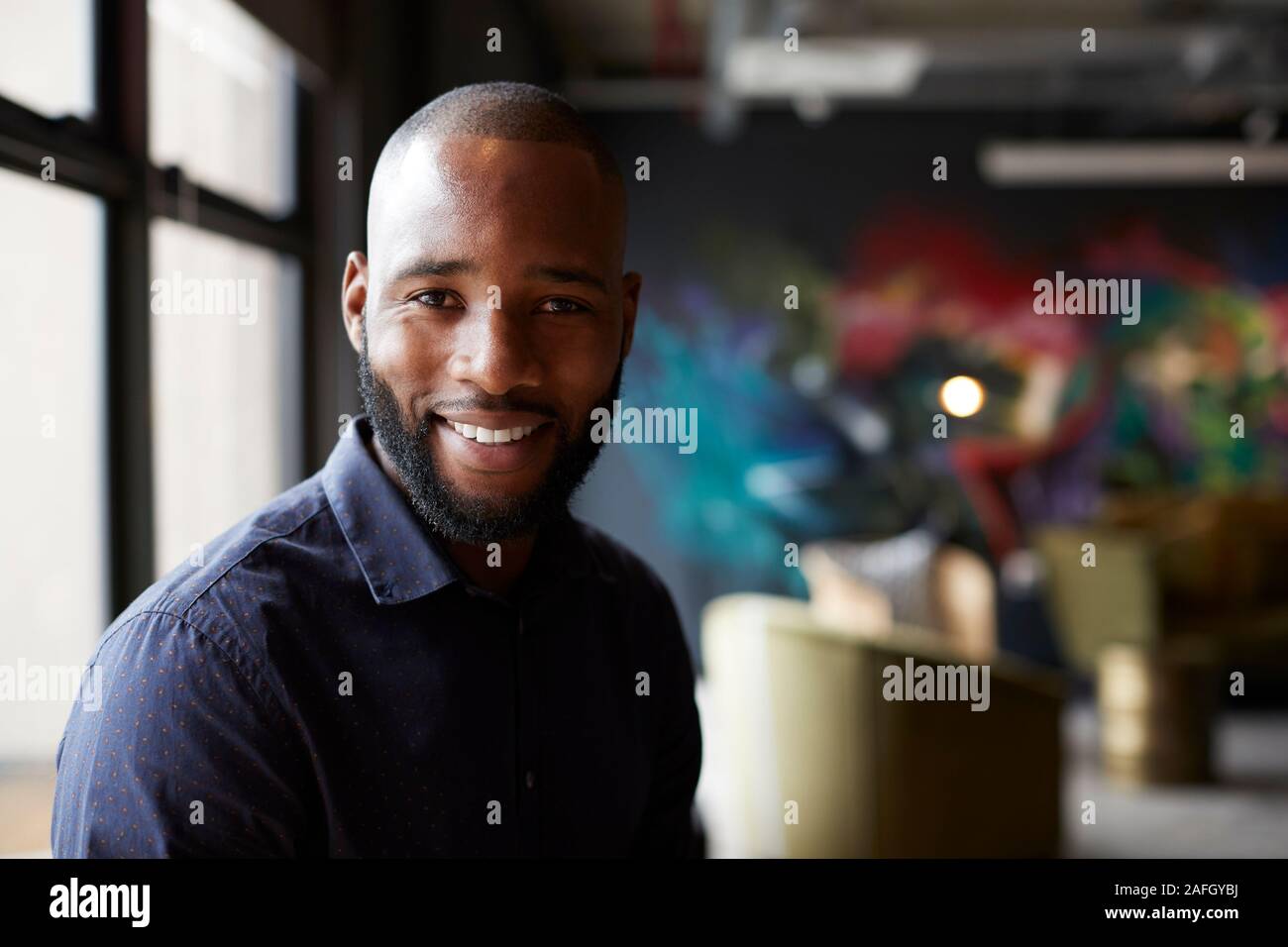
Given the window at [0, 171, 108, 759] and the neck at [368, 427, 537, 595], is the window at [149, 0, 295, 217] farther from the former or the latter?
the neck at [368, 427, 537, 595]

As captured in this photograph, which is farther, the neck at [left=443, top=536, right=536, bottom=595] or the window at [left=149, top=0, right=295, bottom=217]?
the window at [left=149, top=0, right=295, bottom=217]

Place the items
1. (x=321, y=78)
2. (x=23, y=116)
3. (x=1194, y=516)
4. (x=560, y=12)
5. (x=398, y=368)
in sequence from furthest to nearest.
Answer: (x=1194, y=516)
(x=560, y=12)
(x=321, y=78)
(x=23, y=116)
(x=398, y=368)

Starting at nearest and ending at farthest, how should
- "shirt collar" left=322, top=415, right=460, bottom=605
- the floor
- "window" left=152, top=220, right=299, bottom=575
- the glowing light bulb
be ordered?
1. "shirt collar" left=322, top=415, right=460, bottom=605
2. the glowing light bulb
3. "window" left=152, top=220, right=299, bottom=575
4. the floor

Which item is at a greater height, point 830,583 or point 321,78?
point 321,78

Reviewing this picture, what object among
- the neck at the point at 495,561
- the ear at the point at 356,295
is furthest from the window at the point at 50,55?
the neck at the point at 495,561

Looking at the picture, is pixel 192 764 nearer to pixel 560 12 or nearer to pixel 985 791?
pixel 985 791

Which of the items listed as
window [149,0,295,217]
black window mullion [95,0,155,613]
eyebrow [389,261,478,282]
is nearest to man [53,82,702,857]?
eyebrow [389,261,478,282]

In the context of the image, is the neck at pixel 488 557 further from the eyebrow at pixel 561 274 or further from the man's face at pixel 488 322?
the eyebrow at pixel 561 274

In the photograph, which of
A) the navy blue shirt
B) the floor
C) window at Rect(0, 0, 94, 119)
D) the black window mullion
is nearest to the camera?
the navy blue shirt

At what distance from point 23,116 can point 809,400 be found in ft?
15.5

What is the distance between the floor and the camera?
378cm
